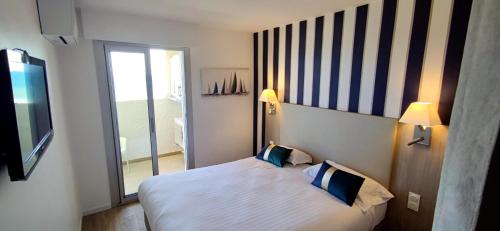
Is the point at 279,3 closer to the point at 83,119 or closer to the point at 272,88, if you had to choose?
the point at 272,88

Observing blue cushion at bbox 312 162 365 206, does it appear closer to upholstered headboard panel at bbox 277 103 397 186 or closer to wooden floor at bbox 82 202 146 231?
upholstered headboard panel at bbox 277 103 397 186

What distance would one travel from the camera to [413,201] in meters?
2.03

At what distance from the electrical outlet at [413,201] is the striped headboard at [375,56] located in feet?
2.33

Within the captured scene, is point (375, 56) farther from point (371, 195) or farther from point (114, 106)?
point (114, 106)

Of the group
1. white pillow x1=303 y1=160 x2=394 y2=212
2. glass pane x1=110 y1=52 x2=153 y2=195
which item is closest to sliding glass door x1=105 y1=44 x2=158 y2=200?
glass pane x1=110 y1=52 x2=153 y2=195

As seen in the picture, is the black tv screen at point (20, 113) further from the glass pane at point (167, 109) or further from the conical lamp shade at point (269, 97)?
the glass pane at point (167, 109)

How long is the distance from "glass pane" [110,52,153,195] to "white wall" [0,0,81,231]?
1037mm

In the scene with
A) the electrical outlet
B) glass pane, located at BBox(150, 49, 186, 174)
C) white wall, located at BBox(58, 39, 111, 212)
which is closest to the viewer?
the electrical outlet

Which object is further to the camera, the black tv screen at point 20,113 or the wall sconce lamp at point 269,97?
the wall sconce lamp at point 269,97

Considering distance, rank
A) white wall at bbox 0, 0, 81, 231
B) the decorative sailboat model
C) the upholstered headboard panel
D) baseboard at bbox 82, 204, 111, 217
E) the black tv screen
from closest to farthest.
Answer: the black tv screen, white wall at bbox 0, 0, 81, 231, the upholstered headboard panel, baseboard at bbox 82, 204, 111, 217, the decorative sailboat model

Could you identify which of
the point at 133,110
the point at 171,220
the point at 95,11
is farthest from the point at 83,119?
the point at 171,220

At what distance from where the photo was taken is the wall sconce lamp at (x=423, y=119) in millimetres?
1748

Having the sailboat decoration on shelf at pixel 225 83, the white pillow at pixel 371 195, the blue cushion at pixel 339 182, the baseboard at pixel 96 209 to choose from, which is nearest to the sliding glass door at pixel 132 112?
the baseboard at pixel 96 209

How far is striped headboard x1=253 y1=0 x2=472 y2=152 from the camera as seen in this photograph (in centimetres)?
181
